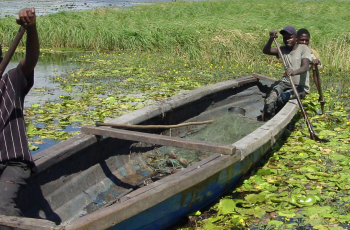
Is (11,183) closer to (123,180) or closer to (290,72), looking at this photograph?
(123,180)

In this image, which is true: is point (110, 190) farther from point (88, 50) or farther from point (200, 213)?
point (88, 50)

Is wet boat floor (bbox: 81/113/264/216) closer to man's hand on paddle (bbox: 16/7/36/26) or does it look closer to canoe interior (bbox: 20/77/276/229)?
canoe interior (bbox: 20/77/276/229)

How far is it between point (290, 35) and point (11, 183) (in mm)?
4394

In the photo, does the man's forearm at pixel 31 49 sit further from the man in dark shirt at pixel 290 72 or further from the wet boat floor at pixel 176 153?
the man in dark shirt at pixel 290 72

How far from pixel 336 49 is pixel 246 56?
81.2 inches

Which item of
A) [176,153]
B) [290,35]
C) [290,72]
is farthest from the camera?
[290,35]

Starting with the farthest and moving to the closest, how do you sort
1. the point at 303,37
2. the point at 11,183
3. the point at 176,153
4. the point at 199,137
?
1. the point at 303,37
2. the point at 199,137
3. the point at 176,153
4. the point at 11,183

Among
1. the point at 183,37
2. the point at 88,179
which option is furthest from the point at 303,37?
the point at 183,37

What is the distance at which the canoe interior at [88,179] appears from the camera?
130 inches

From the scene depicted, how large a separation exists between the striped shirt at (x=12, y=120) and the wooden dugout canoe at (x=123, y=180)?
1.47ft

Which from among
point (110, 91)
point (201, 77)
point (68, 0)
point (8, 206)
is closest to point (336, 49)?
point (201, 77)

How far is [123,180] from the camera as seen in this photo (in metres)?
4.20

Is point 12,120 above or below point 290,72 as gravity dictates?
above

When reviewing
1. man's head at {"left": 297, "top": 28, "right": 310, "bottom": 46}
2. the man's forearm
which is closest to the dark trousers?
the man's forearm
